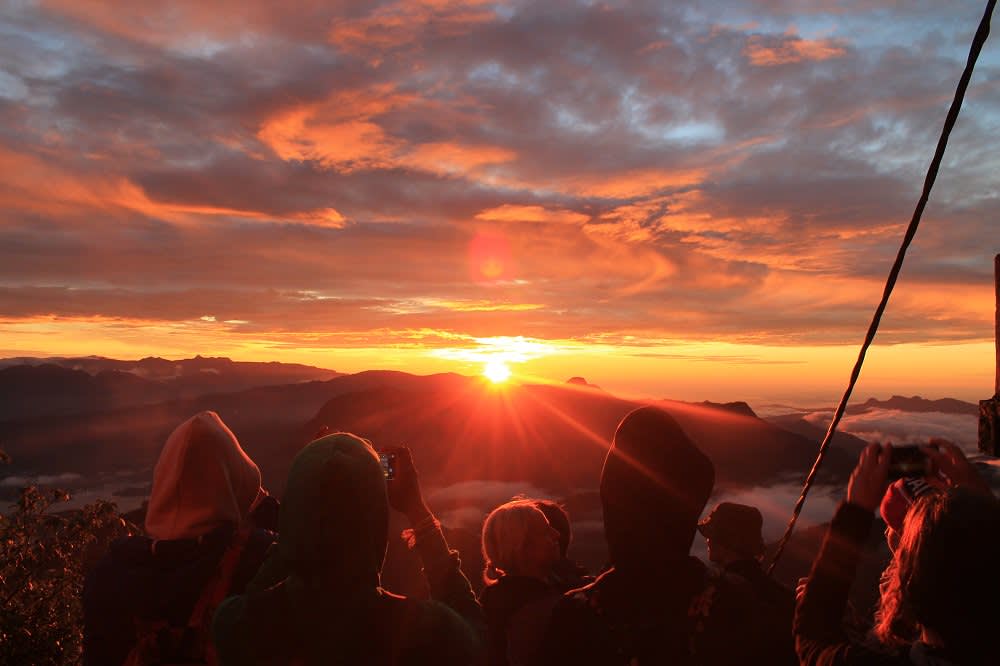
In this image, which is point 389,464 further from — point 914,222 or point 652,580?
point 914,222

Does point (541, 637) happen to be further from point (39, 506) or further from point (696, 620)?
point (39, 506)

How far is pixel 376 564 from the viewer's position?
264cm

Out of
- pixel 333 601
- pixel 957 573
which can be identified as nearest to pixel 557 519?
pixel 333 601

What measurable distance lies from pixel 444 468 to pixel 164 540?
13011cm

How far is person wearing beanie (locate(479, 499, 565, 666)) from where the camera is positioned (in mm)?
3525

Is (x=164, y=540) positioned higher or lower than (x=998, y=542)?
lower

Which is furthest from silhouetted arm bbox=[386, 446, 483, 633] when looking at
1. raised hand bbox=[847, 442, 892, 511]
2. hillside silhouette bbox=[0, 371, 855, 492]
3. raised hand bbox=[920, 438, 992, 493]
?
hillside silhouette bbox=[0, 371, 855, 492]

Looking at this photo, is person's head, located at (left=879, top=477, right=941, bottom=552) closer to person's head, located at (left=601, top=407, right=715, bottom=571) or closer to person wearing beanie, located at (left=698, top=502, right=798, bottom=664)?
person's head, located at (left=601, top=407, right=715, bottom=571)

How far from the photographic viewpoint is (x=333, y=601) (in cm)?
256

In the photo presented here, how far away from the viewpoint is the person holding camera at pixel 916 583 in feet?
7.24

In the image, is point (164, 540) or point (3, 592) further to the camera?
point (3, 592)

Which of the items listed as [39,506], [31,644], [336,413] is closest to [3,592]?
[39,506]

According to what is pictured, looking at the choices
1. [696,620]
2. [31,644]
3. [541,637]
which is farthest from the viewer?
[31,644]

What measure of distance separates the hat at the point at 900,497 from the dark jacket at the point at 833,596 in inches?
6.0
